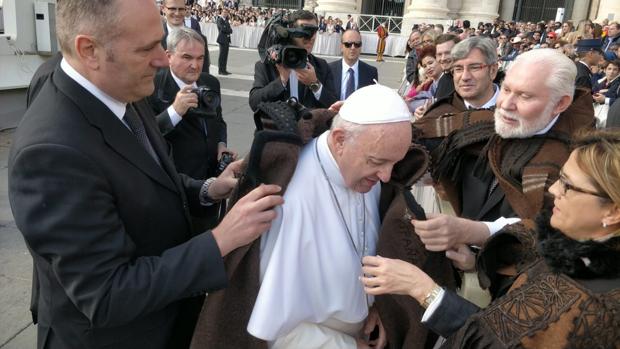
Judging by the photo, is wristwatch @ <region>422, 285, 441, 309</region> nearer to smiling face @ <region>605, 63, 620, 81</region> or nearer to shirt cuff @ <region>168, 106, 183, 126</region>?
shirt cuff @ <region>168, 106, 183, 126</region>

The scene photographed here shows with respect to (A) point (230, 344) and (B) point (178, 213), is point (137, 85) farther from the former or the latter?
(A) point (230, 344)

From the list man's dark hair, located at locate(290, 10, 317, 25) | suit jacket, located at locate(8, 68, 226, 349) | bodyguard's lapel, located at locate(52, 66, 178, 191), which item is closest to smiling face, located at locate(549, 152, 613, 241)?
suit jacket, located at locate(8, 68, 226, 349)

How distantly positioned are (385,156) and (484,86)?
1.96m

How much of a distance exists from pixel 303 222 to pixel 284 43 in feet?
7.10

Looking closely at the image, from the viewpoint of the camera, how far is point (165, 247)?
1.65 meters

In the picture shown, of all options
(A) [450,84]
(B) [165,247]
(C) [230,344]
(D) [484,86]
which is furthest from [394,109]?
(A) [450,84]

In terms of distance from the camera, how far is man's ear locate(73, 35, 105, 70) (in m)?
1.40

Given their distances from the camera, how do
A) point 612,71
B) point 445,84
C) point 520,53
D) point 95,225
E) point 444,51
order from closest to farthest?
point 95,225
point 445,84
point 444,51
point 520,53
point 612,71

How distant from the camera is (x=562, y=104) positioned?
7.47 feet

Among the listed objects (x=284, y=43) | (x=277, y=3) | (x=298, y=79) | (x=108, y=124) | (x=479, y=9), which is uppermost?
(x=479, y=9)

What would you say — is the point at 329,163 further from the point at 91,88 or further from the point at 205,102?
the point at 205,102

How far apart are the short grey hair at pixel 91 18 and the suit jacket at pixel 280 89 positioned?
221cm

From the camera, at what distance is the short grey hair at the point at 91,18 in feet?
4.50

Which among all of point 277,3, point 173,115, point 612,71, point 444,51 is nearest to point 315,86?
point 173,115
